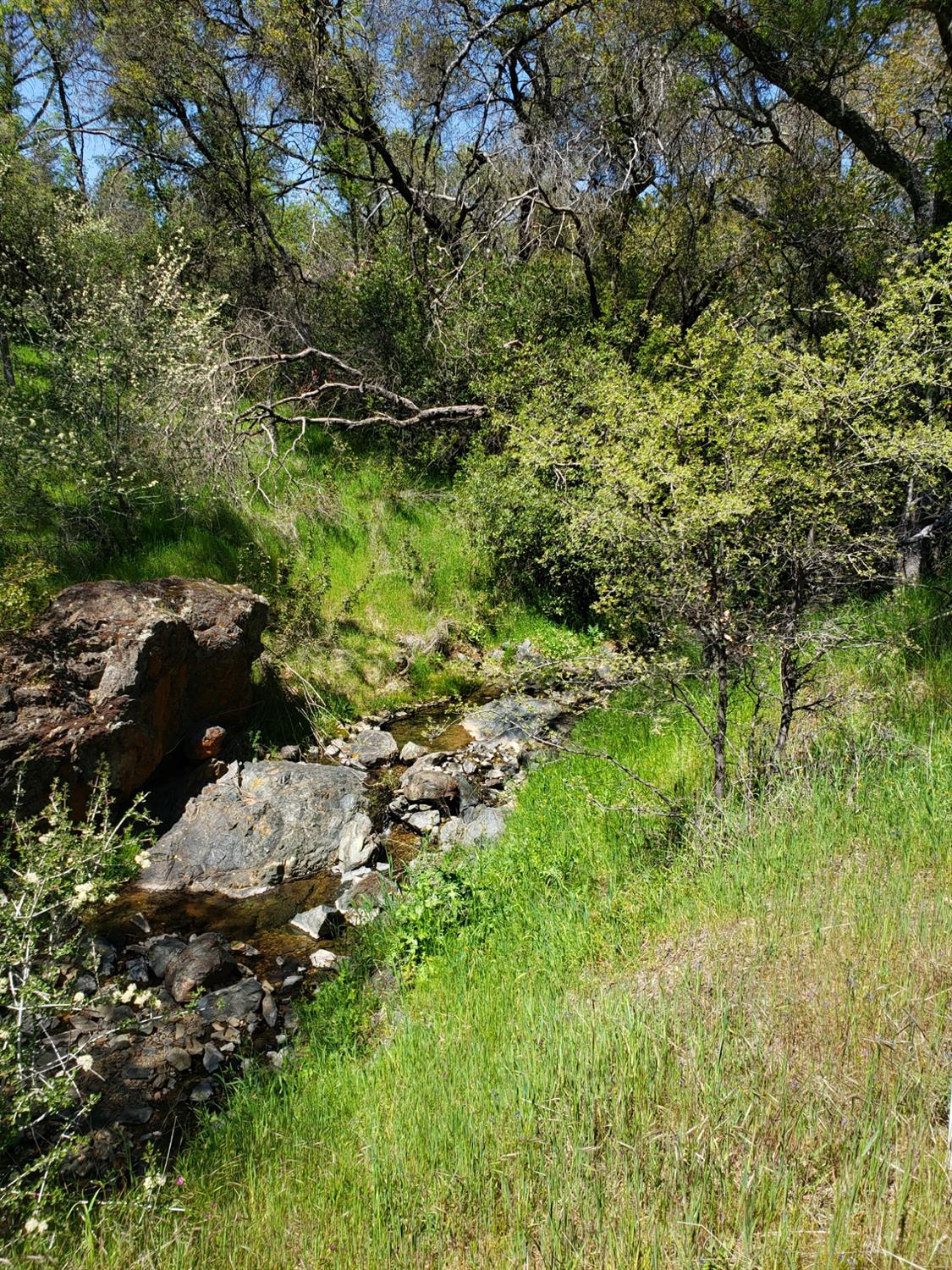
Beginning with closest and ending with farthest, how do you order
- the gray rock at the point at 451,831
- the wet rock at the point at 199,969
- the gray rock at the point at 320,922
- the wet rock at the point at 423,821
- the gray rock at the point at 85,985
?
the gray rock at the point at 85,985 < the wet rock at the point at 199,969 < the gray rock at the point at 320,922 < the gray rock at the point at 451,831 < the wet rock at the point at 423,821

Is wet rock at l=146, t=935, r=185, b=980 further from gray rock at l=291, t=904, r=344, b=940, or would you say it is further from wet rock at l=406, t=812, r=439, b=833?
wet rock at l=406, t=812, r=439, b=833

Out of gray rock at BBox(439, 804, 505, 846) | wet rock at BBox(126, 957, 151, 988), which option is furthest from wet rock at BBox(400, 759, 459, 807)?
wet rock at BBox(126, 957, 151, 988)

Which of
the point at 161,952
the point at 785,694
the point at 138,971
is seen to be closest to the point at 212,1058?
the point at 138,971

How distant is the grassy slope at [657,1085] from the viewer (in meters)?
2.07

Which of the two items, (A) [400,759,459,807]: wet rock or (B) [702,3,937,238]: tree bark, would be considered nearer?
(A) [400,759,459,807]: wet rock

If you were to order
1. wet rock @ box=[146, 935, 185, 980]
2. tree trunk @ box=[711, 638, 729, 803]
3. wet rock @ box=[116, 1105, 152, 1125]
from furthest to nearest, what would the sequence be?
wet rock @ box=[146, 935, 185, 980], tree trunk @ box=[711, 638, 729, 803], wet rock @ box=[116, 1105, 152, 1125]

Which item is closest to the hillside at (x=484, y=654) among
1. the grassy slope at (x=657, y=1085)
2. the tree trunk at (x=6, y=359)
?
the grassy slope at (x=657, y=1085)

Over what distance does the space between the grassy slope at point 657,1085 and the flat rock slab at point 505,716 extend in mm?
4242

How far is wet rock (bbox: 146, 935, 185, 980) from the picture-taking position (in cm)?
540

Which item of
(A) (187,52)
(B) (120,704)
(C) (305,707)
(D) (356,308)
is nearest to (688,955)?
(B) (120,704)

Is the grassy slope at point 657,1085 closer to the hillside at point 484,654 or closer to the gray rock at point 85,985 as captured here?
the hillside at point 484,654

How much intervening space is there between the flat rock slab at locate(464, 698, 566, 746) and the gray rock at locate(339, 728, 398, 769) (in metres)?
1.09

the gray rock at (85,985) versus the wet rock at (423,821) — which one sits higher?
the wet rock at (423,821)

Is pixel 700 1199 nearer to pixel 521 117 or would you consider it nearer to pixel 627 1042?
pixel 627 1042
